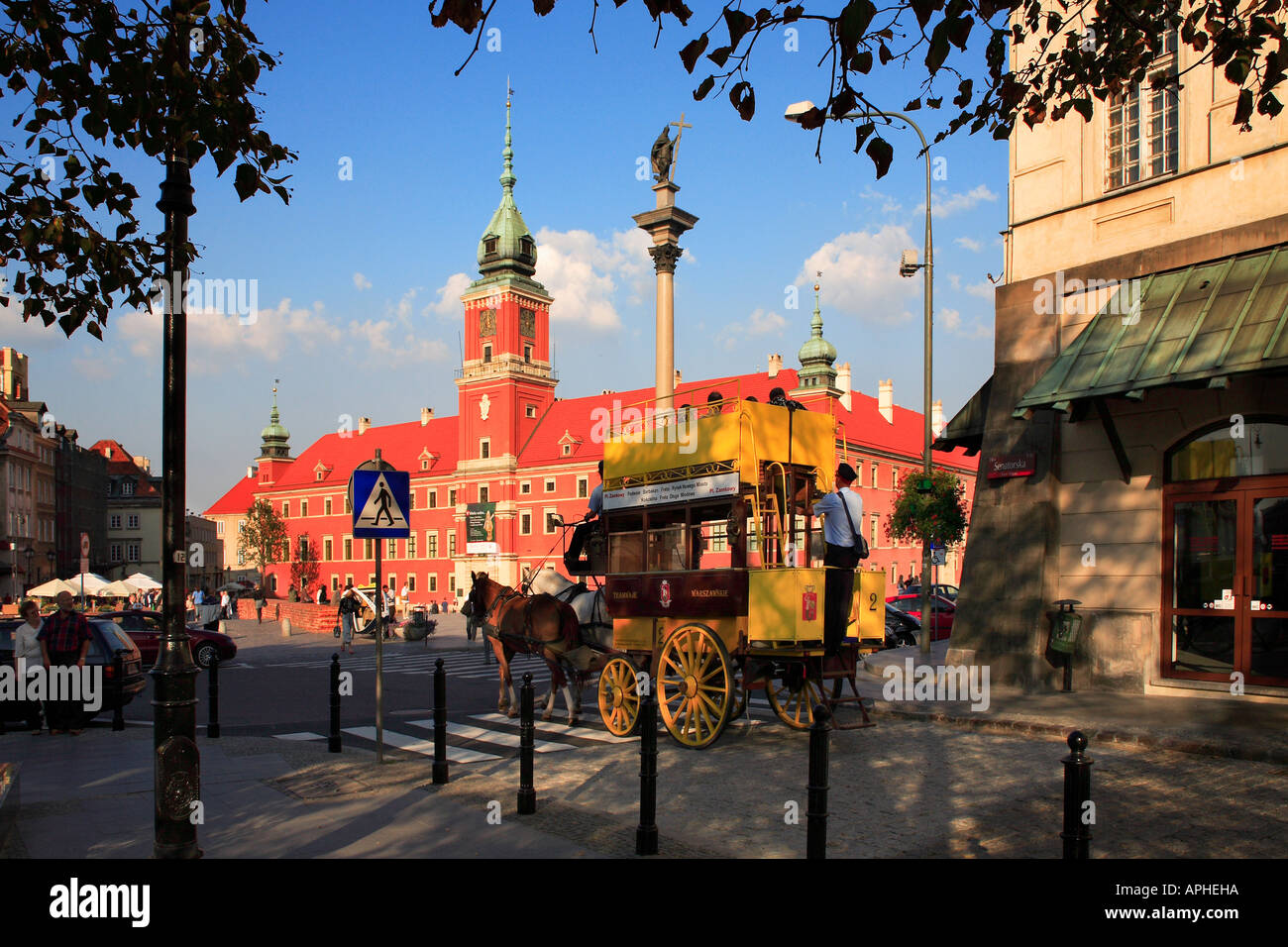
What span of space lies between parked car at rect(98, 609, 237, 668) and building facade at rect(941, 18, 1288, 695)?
17.1 metres

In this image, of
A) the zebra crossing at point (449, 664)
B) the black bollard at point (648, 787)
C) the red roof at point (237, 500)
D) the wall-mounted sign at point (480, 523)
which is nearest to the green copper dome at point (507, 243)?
the wall-mounted sign at point (480, 523)

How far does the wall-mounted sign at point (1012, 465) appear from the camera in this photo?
14961 mm

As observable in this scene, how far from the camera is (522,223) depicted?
91.3m

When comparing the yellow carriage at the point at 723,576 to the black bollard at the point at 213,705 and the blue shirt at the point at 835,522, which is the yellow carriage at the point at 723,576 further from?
the black bollard at the point at 213,705

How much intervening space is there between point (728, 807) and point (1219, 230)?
1069 cm

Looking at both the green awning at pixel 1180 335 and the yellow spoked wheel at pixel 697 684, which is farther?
the green awning at pixel 1180 335

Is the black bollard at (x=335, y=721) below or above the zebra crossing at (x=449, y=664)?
above

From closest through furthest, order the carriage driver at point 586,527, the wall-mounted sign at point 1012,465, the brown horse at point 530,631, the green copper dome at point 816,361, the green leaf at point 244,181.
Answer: the green leaf at point 244,181 → the carriage driver at point 586,527 → the brown horse at point 530,631 → the wall-mounted sign at point 1012,465 → the green copper dome at point 816,361

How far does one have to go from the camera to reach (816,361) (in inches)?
2869

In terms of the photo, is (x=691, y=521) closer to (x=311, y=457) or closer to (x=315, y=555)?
(x=315, y=555)

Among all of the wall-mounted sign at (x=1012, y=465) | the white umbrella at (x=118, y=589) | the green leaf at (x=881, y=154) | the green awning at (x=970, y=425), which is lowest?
the white umbrella at (x=118, y=589)

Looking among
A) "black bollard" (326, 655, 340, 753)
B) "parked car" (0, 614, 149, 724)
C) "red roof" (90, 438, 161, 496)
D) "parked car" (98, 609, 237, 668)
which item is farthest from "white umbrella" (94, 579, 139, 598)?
"red roof" (90, 438, 161, 496)

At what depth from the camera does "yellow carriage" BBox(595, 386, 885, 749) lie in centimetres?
1027

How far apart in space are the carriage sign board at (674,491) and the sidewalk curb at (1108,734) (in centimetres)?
421
